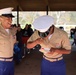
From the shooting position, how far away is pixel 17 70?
288 inches

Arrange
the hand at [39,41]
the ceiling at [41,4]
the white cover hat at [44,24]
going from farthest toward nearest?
the ceiling at [41,4]
the hand at [39,41]
the white cover hat at [44,24]

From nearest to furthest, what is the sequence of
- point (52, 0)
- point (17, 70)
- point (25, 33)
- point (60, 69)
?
point (60, 69), point (17, 70), point (25, 33), point (52, 0)

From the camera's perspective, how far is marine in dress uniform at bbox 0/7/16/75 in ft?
10.8

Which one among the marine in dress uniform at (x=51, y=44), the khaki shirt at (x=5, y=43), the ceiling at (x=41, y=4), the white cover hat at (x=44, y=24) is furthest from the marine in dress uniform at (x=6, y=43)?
the ceiling at (x=41, y=4)

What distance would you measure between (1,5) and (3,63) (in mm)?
10872

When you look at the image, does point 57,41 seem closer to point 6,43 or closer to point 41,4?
point 6,43

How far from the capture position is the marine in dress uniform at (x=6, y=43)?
329 centimetres

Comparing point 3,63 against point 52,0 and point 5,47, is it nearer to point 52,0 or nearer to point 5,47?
point 5,47

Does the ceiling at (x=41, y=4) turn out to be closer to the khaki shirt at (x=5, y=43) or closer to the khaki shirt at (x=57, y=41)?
the khaki shirt at (x=5, y=43)

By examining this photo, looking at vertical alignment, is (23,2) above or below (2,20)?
above

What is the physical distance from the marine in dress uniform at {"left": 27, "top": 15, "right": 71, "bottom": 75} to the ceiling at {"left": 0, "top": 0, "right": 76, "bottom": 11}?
9.89m

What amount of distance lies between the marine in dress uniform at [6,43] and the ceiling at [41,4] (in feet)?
31.8

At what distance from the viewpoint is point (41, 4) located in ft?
44.9

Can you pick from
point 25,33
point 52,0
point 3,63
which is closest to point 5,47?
point 3,63
